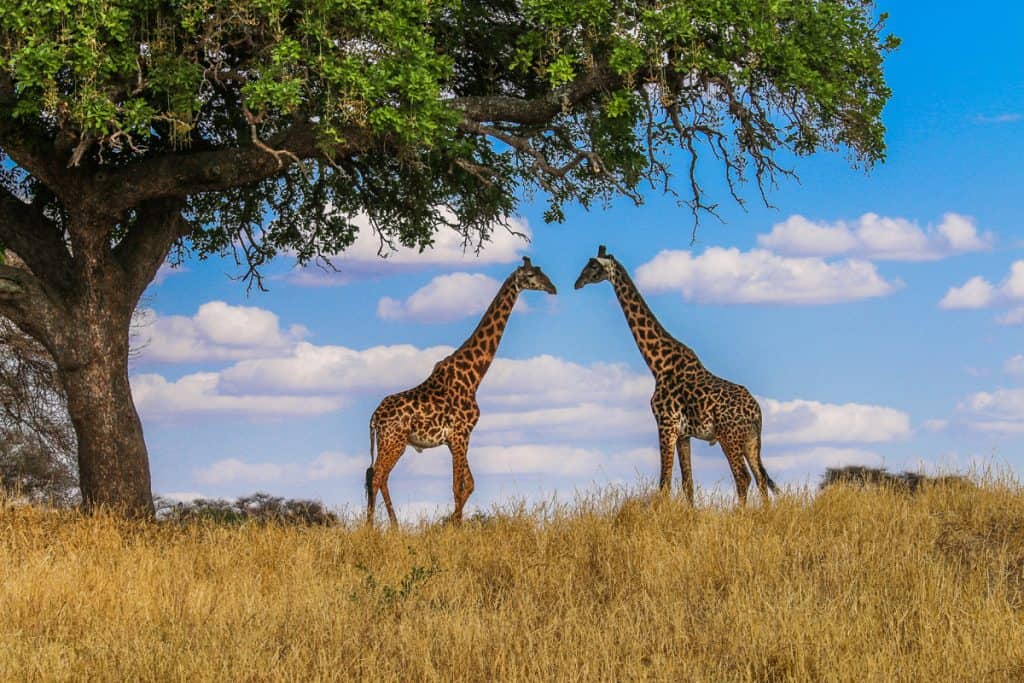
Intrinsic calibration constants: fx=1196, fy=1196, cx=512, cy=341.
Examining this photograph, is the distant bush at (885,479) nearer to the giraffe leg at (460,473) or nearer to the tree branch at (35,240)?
the giraffe leg at (460,473)

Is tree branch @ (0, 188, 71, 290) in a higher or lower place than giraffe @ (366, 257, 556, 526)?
higher

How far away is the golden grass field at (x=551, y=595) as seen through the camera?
30.8ft

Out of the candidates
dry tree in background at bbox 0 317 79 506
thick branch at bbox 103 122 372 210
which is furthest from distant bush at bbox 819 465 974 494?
dry tree in background at bbox 0 317 79 506

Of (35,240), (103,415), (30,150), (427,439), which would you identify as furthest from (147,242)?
(427,439)

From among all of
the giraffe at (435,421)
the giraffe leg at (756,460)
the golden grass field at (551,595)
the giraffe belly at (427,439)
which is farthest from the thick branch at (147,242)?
the giraffe leg at (756,460)

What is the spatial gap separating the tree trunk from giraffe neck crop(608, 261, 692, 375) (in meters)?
7.43

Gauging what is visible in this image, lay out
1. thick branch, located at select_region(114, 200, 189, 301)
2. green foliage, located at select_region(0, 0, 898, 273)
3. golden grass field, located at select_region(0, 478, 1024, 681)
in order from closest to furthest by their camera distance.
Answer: golden grass field, located at select_region(0, 478, 1024, 681) < green foliage, located at select_region(0, 0, 898, 273) < thick branch, located at select_region(114, 200, 189, 301)

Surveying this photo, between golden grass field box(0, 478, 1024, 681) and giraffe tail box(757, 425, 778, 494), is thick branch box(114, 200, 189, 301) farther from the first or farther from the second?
giraffe tail box(757, 425, 778, 494)

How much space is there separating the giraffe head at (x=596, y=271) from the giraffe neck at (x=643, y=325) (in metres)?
0.08

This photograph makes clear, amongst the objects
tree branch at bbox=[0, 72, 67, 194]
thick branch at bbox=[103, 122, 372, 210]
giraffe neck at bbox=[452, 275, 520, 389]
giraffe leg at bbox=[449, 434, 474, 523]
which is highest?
tree branch at bbox=[0, 72, 67, 194]

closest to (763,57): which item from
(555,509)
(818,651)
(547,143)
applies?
(547,143)

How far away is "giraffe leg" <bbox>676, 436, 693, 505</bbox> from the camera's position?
1564cm

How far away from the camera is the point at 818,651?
920cm

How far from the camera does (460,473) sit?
15.9 m
